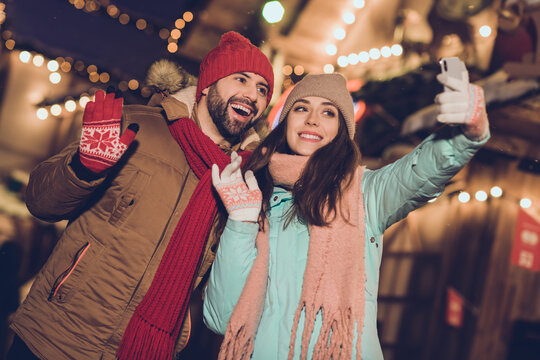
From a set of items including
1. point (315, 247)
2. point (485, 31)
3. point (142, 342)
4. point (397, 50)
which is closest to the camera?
point (315, 247)

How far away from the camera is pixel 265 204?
2.43 m

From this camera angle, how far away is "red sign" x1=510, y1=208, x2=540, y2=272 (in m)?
5.36

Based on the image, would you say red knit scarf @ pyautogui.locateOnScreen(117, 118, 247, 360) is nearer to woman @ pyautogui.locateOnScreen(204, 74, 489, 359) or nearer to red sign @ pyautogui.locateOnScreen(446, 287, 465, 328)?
woman @ pyautogui.locateOnScreen(204, 74, 489, 359)

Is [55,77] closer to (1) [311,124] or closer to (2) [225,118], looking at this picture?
(2) [225,118]

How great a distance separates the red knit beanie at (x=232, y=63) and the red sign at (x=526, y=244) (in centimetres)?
405

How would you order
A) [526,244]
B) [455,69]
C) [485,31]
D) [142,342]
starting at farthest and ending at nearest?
[485,31] → [526,244] → [142,342] → [455,69]

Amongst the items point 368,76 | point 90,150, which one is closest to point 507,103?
point 368,76

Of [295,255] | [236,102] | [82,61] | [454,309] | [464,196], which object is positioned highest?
[82,61]

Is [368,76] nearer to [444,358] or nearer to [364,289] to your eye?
[444,358]

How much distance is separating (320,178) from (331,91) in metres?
0.64

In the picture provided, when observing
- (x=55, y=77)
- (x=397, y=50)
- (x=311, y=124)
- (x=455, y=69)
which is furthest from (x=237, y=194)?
(x=55, y=77)

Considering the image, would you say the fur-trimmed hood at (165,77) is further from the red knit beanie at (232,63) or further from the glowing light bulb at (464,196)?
the glowing light bulb at (464,196)

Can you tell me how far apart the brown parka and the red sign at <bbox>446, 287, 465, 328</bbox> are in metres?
4.64

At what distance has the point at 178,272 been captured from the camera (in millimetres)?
2396
